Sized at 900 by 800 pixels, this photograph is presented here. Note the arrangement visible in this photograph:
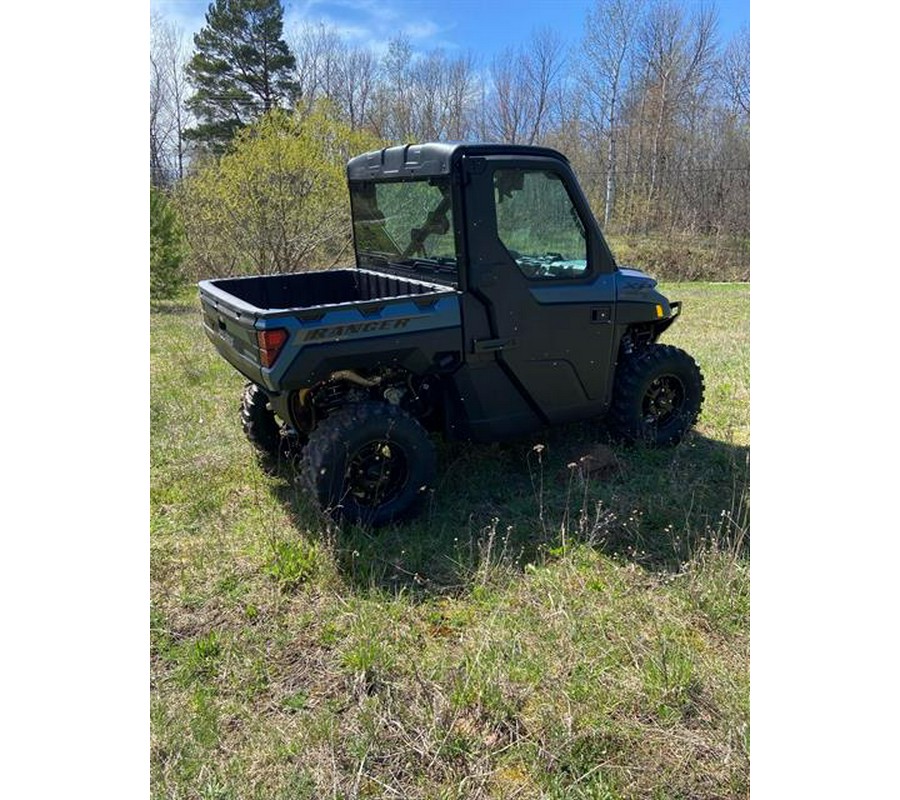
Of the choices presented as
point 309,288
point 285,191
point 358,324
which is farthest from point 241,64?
point 358,324

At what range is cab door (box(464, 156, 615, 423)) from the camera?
3932 millimetres

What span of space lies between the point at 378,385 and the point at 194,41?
1541cm

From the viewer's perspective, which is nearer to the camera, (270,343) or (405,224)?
(270,343)

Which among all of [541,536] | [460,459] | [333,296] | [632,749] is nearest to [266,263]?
[333,296]

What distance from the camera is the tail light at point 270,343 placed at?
11.2 feet

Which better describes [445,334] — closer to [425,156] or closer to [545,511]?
[425,156]

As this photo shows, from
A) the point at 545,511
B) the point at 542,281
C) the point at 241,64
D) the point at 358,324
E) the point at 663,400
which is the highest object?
the point at 241,64

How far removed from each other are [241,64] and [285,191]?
5.95 m

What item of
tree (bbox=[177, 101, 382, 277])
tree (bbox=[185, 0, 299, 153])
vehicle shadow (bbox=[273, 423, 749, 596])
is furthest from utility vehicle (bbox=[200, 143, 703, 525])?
tree (bbox=[185, 0, 299, 153])

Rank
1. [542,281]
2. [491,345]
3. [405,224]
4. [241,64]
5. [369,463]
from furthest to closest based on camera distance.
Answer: [241,64] → [405,224] → [542,281] → [491,345] → [369,463]

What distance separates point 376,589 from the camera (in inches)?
128

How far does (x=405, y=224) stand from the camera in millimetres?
4520

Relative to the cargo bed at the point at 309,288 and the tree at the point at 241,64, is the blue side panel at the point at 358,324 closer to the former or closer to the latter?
the cargo bed at the point at 309,288

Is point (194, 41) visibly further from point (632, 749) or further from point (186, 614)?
point (632, 749)
